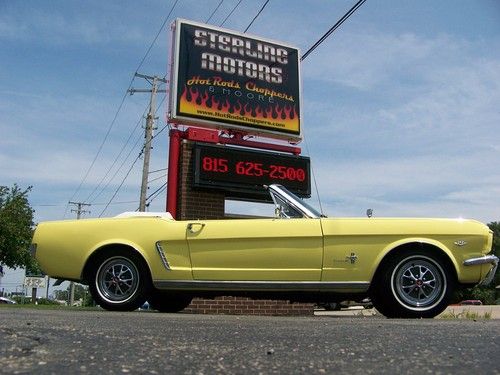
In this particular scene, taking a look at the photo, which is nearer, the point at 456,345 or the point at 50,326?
the point at 456,345

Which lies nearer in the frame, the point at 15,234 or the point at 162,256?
the point at 162,256

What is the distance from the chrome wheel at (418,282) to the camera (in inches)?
208

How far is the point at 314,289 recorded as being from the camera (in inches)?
212

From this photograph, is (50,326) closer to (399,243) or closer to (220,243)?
(220,243)

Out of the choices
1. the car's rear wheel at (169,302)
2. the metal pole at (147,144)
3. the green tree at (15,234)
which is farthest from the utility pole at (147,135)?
the car's rear wheel at (169,302)

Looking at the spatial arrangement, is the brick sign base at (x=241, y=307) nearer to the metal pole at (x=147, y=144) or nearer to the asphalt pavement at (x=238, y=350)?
the asphalt pavement at (x=238, y=350)

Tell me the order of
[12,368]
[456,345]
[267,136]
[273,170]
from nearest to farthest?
[12,368]
[456,345]
[273,170]
[267,136]

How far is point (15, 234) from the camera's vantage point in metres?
31.7

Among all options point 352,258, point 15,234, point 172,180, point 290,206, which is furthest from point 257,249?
point 15,234

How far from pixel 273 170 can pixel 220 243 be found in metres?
6.02

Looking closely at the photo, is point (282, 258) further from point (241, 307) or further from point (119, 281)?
point (241, 307)

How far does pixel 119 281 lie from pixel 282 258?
1747 millimetres

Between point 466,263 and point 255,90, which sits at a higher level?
point 255,90

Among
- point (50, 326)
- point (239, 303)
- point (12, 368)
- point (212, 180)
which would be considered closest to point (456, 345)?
point (12, 368)
